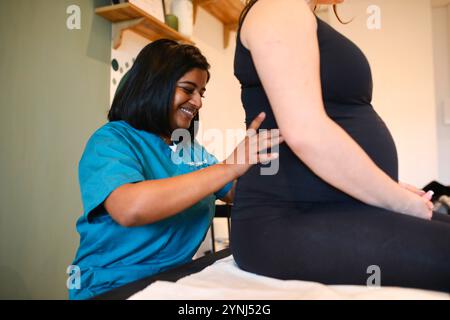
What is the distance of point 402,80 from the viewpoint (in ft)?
8.42

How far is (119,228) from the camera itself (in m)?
0.75

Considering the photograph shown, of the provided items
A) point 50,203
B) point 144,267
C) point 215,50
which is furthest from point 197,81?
point 215,50

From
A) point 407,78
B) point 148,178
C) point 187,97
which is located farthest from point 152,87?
point 407,78

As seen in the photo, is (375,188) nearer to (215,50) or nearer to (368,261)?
(368,261)

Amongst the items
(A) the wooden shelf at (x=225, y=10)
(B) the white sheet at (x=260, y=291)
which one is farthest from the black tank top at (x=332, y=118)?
(A) the wooden shelf at (x=225, y=10)

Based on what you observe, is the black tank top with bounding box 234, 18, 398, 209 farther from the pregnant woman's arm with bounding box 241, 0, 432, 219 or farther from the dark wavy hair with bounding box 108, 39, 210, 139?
the dark wavy hair with bounding box 108, 39, 210, 139

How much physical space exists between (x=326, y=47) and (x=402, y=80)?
7.70ft

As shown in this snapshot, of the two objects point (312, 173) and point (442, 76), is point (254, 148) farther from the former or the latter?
point (442, 76)

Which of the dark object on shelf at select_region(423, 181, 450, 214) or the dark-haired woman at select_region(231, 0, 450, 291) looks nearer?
the dark-haired woman at select_region(231, 0, 450, 291)

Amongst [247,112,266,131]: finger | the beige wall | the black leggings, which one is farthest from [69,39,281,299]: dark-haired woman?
the beige wall

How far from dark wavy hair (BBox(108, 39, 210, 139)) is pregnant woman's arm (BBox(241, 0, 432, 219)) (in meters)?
0.38

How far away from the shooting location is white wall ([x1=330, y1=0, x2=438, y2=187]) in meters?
2.53

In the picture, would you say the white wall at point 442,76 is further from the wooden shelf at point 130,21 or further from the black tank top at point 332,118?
the black tank top at point 332,118

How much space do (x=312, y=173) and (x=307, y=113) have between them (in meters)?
0.11
